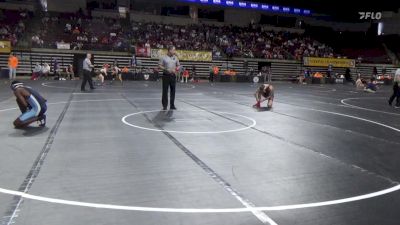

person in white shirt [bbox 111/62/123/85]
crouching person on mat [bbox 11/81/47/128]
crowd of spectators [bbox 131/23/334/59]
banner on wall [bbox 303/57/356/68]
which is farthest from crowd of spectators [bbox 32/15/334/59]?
crouching person on mat [bbox 11/81/47/128]

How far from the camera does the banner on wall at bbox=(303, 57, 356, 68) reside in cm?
3666

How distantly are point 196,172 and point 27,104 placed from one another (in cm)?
435

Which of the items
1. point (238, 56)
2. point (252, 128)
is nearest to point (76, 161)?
point (252, 128)

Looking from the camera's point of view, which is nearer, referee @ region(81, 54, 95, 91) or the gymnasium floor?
the gymnasium floor

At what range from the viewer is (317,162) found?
18.7 ft

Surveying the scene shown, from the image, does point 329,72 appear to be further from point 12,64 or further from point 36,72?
point 12,64

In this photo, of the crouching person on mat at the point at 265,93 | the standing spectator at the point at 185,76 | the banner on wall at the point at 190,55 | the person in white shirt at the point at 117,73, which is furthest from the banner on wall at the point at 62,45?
the crouching person on mat at the point at 265,93

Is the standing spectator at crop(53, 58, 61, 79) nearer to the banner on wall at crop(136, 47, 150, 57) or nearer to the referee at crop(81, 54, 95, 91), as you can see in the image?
the banner on wall at crop(136, 47, 150, 57)

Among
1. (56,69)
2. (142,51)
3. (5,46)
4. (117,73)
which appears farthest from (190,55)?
(5,46)

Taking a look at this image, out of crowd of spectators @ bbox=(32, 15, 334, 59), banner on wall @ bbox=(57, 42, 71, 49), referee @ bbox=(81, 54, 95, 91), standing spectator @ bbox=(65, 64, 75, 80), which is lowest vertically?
standing spectator @ bbox=(65, 64, 75, 80)

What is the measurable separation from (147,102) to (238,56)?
22.5 meters

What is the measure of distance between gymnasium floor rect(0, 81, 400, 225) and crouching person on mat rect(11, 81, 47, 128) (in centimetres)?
24

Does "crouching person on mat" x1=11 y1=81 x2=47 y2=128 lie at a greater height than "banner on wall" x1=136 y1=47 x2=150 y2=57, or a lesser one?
lesser

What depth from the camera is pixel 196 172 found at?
16.6 ft
